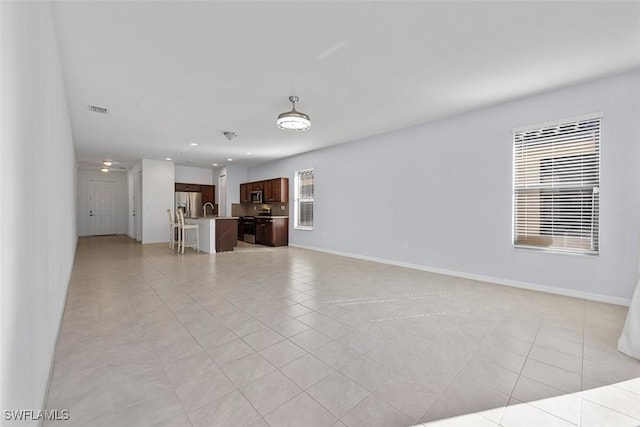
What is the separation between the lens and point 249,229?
9875 millimetres

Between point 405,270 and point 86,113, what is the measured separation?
Answer: 244 inches

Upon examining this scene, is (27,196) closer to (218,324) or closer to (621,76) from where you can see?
(218,324)

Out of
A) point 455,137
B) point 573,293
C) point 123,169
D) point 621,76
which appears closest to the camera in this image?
point 621,76

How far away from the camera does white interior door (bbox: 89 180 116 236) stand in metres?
11.2

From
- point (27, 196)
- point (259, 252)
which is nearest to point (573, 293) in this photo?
point (27, 196)

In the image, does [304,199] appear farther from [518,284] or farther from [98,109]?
[518,284]

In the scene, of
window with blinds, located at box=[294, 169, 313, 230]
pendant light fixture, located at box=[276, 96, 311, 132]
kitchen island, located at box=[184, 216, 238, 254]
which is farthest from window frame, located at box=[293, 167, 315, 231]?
pendant light fixture, located at box=[276, 96, 311, 132]

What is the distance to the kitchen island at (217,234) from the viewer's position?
23.7ft

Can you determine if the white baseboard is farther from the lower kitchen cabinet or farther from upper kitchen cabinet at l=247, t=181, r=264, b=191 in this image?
upper kitchen cabinet at l=247, t=181, r=264, b=191

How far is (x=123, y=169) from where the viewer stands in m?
11.3

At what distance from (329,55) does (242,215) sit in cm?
853

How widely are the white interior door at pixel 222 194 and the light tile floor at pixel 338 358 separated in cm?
665

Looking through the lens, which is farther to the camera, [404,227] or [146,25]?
[404,227]

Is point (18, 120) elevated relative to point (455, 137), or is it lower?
lower
